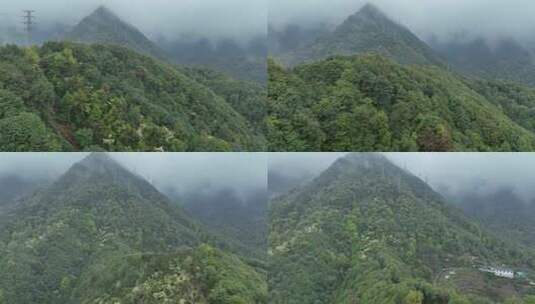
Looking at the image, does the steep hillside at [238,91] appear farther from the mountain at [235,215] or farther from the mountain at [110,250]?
the mountain at [110,250]

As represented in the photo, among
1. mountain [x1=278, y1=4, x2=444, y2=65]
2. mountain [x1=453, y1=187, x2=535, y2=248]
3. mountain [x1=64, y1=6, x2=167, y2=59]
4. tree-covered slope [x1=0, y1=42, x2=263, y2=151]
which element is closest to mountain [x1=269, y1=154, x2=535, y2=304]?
mountain [x1=453, y1=187, x2=535, y2=248]

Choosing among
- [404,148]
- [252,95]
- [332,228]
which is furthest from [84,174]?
[404,148]

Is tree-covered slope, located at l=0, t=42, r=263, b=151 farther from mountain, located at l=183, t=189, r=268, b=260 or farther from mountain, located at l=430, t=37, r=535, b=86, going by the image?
mountain, located at l=430, t=37, r=535, b=86

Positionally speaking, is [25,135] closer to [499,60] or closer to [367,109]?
[367,109]

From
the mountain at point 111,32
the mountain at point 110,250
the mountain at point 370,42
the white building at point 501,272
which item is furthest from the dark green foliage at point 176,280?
the mountain at point 111,32

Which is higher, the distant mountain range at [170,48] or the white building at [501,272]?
the distant mountain range at [170,48]
